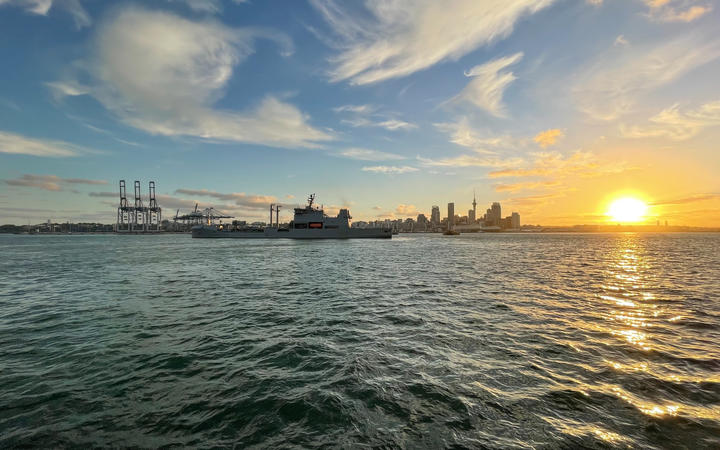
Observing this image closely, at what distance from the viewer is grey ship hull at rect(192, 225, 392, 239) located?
89.8 m

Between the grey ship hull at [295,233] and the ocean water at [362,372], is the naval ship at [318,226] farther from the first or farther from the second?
the ocean water at [362,372]

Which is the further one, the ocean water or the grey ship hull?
the grey ship hull

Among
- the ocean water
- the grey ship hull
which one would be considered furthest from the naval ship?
the ocean water

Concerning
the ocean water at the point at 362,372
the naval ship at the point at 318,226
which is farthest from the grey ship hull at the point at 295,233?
the ocean water at the point at 362,372

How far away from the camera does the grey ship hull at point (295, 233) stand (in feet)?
295

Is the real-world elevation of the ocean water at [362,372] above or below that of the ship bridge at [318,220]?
below

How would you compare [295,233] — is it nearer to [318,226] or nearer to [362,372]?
[318,226]

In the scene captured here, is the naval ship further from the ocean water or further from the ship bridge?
the ocean water

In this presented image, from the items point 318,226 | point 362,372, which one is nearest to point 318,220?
point 318,226

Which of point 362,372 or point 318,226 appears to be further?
point 318,226

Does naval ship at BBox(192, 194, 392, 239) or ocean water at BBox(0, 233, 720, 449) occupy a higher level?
naval ship at BBox(192, 194, 392, 239)

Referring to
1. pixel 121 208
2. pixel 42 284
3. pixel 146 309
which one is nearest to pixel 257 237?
pixel 42 284

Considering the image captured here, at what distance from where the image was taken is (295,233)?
299ft

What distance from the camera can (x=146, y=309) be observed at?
39.4ft
